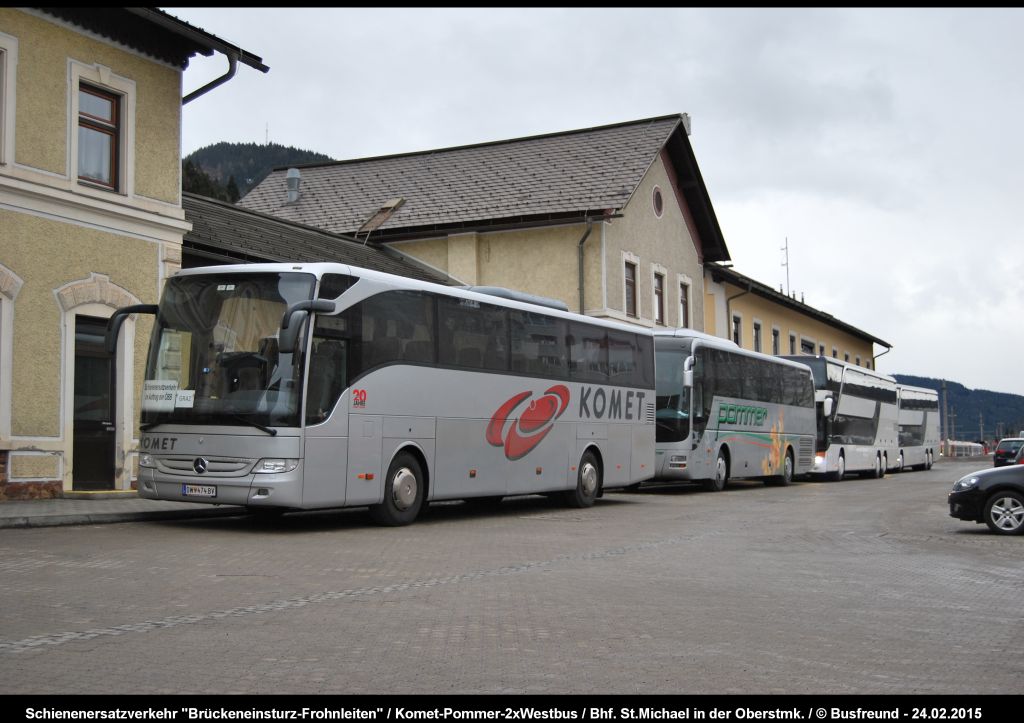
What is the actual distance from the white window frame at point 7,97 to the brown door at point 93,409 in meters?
2.85

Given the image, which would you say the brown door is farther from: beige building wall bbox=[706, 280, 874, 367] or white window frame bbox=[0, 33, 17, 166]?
beige building wall bbox=[706, 280, 874, 367]

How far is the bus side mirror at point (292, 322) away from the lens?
42.9 ft

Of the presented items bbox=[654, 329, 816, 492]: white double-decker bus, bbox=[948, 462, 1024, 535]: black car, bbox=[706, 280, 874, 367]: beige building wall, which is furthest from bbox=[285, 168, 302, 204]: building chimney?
bbox=[948, 462, 1024, 535]: black car

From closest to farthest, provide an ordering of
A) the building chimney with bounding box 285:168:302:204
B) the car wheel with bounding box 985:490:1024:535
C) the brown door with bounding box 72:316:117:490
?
the car wheel with bounding box 985:490:1024:535 < the brown door with bounding box 72:316:117:490 < the building chimney with bounding box 285:168:302:204

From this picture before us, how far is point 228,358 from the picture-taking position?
14117mm

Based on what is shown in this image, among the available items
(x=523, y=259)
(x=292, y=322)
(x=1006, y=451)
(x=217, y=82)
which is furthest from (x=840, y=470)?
(x=292, y=322)

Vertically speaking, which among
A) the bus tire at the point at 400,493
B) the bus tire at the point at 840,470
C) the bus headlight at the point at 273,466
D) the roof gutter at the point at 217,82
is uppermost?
the roof gutter at the point at 217,82

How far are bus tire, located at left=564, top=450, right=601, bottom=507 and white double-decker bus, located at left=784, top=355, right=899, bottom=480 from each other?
17.8 metres

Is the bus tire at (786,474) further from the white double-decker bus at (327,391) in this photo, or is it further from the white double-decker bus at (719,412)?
the white double-decker bus at (327,391)

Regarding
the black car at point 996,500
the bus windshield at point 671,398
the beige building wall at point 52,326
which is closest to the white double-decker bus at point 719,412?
the bus windshield at point 671,398

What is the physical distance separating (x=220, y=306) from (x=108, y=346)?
64.1 inches

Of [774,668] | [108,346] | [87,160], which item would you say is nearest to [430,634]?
[774,668]

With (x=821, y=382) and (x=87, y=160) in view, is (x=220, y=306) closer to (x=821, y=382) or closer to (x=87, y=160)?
(x=87, y=160)

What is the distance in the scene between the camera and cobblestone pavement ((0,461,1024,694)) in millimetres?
6199
